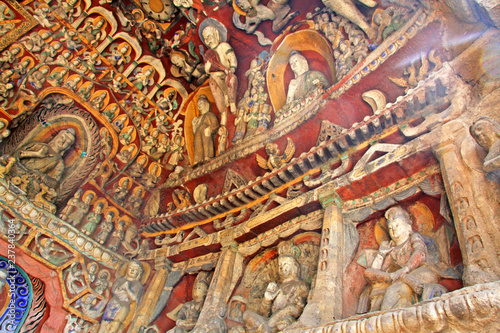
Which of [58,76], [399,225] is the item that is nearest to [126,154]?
[58,76]

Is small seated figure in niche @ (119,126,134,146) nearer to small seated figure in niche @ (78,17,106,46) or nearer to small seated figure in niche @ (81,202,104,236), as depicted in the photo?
small seated figure in niche @ (81,202,104,236)

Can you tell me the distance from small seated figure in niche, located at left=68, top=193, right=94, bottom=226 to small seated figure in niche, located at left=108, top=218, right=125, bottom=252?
0.62 meters

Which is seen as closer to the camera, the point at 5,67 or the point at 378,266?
the point at 378,266

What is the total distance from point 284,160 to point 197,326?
2588 millimetres

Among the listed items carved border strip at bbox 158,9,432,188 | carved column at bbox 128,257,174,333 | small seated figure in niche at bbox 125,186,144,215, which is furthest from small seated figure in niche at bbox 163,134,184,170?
carved column at bbox 128,257,174,333

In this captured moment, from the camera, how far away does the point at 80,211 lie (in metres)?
6.68

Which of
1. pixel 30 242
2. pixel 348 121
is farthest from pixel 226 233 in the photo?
pixel 30 242

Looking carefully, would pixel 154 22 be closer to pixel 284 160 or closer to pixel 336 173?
pixel 284 160

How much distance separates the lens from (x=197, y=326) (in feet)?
16.2

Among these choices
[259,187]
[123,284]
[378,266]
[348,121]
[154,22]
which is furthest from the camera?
[154,22]

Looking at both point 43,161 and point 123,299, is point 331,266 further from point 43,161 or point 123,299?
point 43,161

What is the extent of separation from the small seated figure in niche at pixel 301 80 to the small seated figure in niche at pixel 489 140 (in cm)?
298

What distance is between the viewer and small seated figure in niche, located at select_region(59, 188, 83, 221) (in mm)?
6478

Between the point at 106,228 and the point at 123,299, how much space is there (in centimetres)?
132
